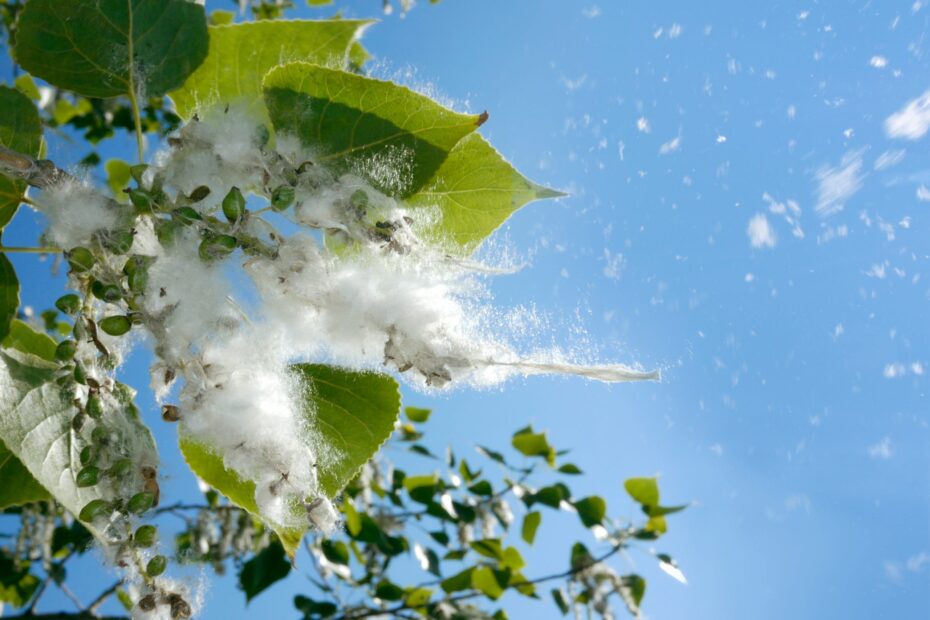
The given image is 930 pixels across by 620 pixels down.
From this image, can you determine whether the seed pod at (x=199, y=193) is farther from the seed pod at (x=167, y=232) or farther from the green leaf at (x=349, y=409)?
the green leaf at (x=349, y=409)

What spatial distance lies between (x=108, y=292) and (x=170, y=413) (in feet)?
0.45

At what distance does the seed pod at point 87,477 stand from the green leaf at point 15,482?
0.27 meters

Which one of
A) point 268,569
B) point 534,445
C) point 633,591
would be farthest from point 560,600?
point 268,569

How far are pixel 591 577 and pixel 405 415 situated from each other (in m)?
0.98

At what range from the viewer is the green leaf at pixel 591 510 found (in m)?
2.30

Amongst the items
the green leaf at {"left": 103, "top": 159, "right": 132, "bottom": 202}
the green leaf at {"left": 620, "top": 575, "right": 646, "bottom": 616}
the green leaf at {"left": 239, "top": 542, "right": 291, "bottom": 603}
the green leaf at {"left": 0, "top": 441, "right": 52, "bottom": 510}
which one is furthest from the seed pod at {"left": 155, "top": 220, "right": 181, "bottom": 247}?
the green leaf at {"left": 620, "top": 575, "right": 646, "bottom": 616}

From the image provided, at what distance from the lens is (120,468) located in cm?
78

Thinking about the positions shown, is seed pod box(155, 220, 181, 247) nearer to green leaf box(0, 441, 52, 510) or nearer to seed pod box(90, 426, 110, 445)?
seed pod box(90, 426, 110, 445)

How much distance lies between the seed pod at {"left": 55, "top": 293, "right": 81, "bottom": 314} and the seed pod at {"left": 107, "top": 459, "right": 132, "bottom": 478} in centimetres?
18

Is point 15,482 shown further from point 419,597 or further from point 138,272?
point 419,597

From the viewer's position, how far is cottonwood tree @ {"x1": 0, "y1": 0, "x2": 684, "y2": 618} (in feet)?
2.36

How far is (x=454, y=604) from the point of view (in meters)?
2.33

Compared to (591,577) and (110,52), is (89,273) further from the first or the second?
(591,577)

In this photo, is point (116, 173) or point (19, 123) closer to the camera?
point (19, 123)
